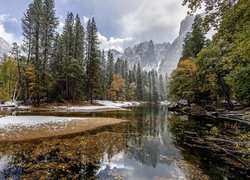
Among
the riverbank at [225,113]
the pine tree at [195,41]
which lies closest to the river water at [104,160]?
the riverbank at [225,113]

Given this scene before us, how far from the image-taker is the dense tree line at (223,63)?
607 centimetres

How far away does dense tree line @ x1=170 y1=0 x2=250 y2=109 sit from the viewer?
19.9 feet

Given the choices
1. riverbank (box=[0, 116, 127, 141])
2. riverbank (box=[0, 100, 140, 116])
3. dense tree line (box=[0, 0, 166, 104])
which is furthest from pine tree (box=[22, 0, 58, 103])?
riverbank (box=[0, 116, 127, 141])

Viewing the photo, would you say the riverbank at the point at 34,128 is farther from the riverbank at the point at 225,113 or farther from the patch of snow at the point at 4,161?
the riverbank at the point at 225,113

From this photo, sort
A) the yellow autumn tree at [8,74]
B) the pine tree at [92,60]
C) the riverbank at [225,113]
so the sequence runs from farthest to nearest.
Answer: the pine tree at [92,60], the yellow autumn tree at [8,74], the riverbank at [225,113]

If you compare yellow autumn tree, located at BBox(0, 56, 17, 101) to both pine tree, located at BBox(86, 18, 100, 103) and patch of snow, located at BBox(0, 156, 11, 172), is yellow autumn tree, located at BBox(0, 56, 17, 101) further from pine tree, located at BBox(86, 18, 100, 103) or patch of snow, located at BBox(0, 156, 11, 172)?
patch of snow, located at BBox(0, 156, 11, 172)

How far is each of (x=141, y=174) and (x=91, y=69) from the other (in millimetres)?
36910

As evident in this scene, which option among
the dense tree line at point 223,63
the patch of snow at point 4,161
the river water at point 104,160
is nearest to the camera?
the dense tree line at point 223,63

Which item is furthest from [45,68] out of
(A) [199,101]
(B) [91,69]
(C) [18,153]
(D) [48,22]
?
(A) [199,101]

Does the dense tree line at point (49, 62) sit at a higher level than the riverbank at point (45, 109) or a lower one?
higher

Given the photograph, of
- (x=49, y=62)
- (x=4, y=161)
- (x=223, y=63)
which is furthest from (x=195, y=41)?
(x=4, y=161)

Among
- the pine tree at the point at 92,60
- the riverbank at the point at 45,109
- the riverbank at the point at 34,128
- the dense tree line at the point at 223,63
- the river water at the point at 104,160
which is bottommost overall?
the river water at the point at 104,160

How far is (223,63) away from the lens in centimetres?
1078

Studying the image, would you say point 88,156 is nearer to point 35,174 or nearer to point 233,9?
point 35,174
